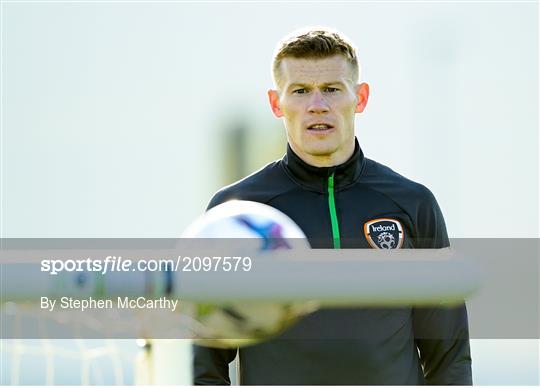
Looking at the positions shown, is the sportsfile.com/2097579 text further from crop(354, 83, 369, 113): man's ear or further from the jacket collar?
crop(354, 83, 369, 113): man's ear

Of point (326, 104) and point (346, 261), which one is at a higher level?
point (326, 104)

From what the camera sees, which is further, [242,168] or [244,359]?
[242,168]

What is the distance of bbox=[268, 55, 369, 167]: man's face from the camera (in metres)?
3.17

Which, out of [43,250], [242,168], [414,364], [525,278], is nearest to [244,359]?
[414,364]

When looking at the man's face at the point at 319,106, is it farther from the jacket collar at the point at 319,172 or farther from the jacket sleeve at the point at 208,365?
the jacket sleeve at the point at 208,365

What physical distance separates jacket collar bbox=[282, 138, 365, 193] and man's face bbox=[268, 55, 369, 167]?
2 centimetres

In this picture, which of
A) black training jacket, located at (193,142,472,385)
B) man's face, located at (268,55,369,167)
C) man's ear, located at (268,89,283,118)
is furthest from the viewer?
man's ear, located at (268,89,283,118)

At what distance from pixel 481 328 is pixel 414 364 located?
1.99 ft

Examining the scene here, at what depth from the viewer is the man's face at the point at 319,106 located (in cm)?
317

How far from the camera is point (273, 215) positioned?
8.46 feet

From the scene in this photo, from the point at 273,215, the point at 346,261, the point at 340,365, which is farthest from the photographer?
the point at 340,365

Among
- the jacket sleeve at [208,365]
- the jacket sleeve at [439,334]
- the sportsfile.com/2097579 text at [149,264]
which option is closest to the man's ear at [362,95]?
the jacket sleeve at [439,334]

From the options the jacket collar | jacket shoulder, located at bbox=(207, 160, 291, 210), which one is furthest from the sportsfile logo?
jacket shoulder, located at bbox=(207, 160, 291, 210)

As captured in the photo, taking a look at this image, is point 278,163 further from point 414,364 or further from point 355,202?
point 414,364
